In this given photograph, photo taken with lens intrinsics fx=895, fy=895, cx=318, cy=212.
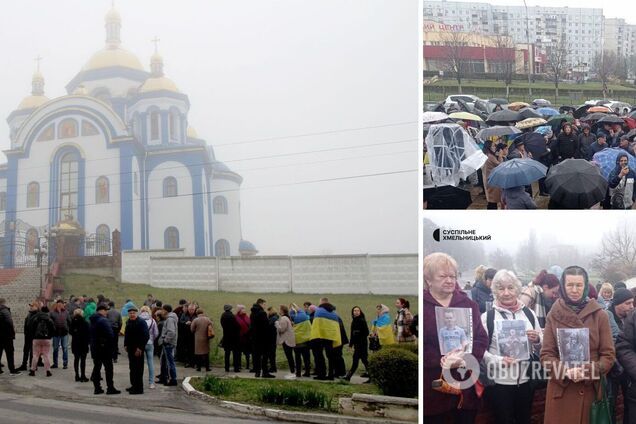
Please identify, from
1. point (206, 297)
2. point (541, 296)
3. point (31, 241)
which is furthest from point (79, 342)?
point (541, 296)

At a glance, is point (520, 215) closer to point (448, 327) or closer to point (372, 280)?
point (448, 327)

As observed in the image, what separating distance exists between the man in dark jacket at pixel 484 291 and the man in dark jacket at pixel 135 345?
3.06 m

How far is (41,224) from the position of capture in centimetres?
858

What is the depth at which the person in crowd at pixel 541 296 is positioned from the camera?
688 centimetres

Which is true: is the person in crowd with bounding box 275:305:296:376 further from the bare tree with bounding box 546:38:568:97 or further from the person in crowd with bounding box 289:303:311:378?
the bare tree with bounding box 546:38:568:97

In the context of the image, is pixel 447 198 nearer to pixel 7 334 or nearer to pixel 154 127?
pixel 154 127

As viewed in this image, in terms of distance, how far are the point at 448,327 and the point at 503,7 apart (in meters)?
2.54

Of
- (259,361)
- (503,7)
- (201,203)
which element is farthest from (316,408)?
(503,7)

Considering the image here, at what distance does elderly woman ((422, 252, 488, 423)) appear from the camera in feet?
Answer: 22.5

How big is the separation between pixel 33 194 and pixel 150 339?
5.85 ft

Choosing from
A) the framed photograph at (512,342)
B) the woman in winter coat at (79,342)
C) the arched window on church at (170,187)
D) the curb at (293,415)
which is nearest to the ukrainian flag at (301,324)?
the curb at (293,415)

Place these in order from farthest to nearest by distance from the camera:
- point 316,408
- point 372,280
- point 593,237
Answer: point 372,280, point 316,408, point 593,237

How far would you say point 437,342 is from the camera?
6.89m

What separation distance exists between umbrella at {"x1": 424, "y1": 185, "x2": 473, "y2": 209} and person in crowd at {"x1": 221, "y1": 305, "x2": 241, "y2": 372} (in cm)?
240
